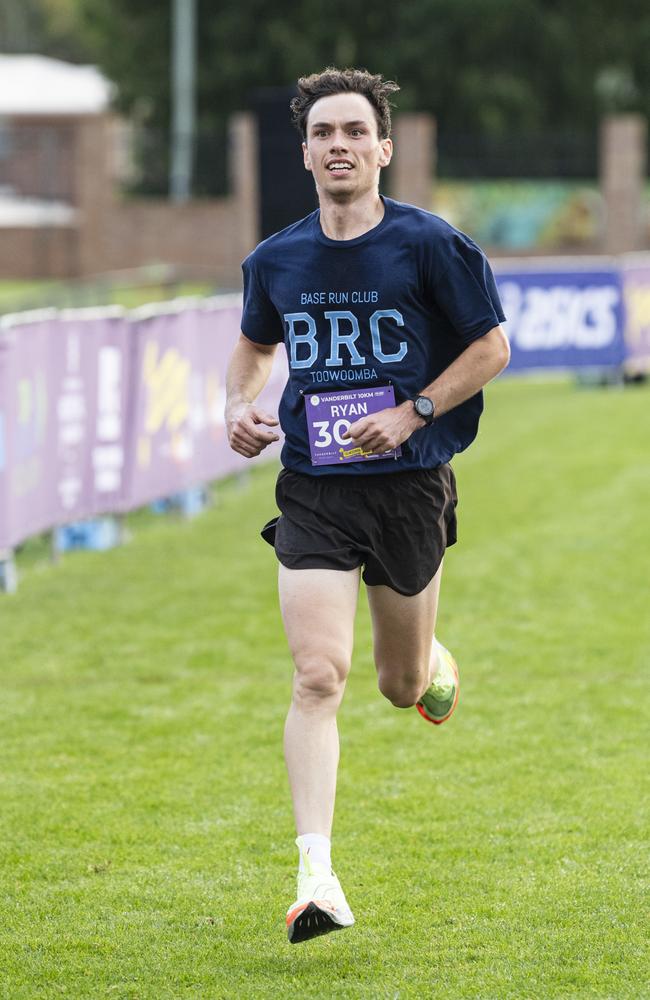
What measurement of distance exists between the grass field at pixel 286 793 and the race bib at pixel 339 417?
127 centimetres

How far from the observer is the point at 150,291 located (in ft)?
121

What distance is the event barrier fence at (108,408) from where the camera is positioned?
391 inches

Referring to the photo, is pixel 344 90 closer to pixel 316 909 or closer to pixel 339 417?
pixel 339 417

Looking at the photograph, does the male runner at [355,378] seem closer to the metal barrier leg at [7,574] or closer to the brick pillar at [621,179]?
the metal barrier leg at [7,574]

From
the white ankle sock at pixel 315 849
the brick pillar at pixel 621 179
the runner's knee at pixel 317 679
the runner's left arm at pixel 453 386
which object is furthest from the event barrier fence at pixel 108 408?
the brick pillar at pixel 621 179

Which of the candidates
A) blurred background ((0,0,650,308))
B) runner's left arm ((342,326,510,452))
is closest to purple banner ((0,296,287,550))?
runner's left arm ((342,326,510,452))

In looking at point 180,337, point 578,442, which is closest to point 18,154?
point 578,442

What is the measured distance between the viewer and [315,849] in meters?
4.42

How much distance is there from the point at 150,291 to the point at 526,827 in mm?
32093

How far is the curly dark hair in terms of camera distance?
4.79 meters

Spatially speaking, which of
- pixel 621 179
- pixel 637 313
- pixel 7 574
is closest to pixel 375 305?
pixel 7 574

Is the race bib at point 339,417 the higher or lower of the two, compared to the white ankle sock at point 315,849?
higher

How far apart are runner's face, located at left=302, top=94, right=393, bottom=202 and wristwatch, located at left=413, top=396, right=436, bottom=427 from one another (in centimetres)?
57

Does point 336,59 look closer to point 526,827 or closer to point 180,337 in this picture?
point 180,337
